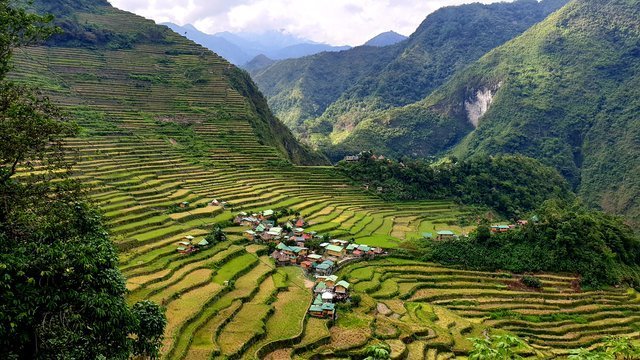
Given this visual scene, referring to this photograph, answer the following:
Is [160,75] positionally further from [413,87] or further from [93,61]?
[413,87]

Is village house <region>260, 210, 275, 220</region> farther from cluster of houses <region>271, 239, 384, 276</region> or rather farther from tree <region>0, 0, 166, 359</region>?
tree <region>0, 0, 166, 359</region>

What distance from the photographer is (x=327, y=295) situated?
2373 cm

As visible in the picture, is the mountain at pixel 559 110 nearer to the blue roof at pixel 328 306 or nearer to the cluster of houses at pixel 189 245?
the blue roof at pixel 328 306

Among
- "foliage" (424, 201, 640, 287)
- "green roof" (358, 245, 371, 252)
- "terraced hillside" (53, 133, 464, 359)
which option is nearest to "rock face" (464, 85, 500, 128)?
"terraced hillside" (53, 133, 464, 359)

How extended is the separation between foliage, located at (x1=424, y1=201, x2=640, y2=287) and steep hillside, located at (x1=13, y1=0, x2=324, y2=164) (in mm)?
30322

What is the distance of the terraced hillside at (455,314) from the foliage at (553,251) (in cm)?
118

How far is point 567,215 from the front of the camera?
118 ft

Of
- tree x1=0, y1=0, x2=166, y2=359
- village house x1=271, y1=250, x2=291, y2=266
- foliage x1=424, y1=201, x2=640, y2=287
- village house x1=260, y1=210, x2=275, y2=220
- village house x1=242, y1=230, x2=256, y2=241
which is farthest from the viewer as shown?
village house x1=260, y1=210, x2=275, y2=220

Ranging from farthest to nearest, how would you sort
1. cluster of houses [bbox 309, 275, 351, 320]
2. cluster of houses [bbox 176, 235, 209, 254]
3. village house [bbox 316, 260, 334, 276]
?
1. village house [bbox 316, 260, 334, 276]
2. cluster of houses [bbox 176, 235, 209, 254]
3. cluster of houses [bbox 309, 275, 351, 320]

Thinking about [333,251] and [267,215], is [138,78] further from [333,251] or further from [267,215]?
[333,251]

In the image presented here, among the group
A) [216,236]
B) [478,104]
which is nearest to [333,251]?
[216,236]

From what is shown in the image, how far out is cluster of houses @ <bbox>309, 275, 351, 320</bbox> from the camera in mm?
22297

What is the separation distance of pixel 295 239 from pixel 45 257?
2401cm

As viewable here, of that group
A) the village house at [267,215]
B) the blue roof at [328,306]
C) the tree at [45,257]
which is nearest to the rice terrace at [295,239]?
the blue roof at [328,306]
